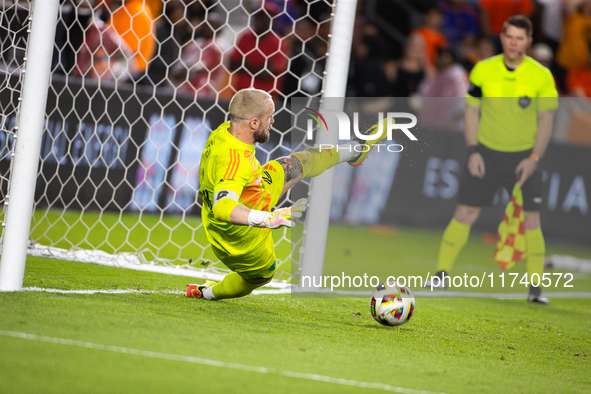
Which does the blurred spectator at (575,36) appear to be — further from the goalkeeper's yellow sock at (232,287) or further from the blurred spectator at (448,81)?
the goalkeeper's yellow sock at (232,287)

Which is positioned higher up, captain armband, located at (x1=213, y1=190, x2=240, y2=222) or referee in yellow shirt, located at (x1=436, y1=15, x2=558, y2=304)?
referee in yellow shirt, located at (x1=436, y1=15, x2=558, y2=304)

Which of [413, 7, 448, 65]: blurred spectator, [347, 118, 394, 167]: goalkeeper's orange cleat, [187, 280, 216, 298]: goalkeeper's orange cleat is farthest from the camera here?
[413, 7, 448, 65]: blurred spectator

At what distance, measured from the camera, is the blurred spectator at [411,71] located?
8961 millimetres

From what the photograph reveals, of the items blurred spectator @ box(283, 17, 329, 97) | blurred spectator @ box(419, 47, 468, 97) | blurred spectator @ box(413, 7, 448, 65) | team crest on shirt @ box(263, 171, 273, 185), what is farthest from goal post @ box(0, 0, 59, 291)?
blurred spectator @ box(413, 7, 448, 65)

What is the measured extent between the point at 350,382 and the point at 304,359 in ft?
0.91

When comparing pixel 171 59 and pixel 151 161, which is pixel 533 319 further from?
pixel 171 59

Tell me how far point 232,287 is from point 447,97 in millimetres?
5891

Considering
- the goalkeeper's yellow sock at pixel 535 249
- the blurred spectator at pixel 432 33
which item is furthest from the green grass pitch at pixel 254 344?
the blurred spectator at pixel 432 33

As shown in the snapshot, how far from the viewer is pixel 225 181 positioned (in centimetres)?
308

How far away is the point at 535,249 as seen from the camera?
5027 mm

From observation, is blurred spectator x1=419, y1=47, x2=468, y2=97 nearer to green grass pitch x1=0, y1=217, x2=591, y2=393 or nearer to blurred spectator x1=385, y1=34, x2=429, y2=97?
blurred spectator x1=385, y1=34, x2=429, y2=97

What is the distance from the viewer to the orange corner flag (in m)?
5.19

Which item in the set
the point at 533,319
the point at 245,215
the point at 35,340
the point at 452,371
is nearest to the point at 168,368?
the point at 35,340

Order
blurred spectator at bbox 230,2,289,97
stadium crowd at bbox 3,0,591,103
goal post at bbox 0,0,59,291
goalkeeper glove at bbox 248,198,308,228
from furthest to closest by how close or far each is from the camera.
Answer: blurred spectator at bbox 230,2,289,97
stadium crowd at bbox 3,0,591,103
goal post at bbox 0,0,59,291
goalkeeper glove at bbox 248,198,308,228
